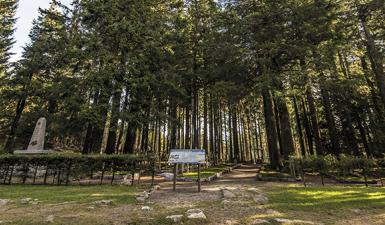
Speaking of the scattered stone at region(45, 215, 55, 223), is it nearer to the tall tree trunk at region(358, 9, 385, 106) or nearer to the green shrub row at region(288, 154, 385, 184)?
the green shrub row at region(288, 154, 385, 184)

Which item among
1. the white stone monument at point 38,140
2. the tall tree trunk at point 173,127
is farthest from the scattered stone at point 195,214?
the white stone monument at point 38,140

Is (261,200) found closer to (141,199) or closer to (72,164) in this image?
(141,199)

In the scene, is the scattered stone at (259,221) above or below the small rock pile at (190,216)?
below

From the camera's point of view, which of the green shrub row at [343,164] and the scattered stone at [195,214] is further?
the green shrub row at [343,164]

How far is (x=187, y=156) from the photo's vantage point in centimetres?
970

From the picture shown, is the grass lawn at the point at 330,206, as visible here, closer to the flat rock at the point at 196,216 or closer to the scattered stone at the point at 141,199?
the flat rock at the point at 196,216

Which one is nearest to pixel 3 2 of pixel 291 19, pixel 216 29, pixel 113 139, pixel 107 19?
pixel 107 19

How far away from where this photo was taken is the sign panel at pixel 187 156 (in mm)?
9445

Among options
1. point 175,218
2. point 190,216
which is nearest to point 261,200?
point 190,216

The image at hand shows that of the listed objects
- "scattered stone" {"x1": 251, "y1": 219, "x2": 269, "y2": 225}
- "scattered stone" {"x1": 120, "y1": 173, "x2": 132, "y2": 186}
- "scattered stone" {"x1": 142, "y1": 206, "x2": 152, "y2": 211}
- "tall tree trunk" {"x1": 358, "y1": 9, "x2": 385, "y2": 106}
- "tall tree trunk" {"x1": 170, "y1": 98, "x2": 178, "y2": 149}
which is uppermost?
"tall tree trunk" {"x1": 358, "y1": 9, "x2": 385, "y2": 106}

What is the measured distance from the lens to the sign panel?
945 centimetres

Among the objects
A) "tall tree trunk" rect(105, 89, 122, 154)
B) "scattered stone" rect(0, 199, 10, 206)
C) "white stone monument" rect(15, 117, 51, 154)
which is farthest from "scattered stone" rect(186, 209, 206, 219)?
"white stone monument" rect(15, 117, 51, 154)

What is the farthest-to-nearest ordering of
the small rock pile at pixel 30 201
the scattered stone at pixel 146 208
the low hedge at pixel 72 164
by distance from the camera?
1. the low hedge at pixel 72 164
2. the small rock pile at pixel 30 201
3. the scattered stone at pixel 146 208

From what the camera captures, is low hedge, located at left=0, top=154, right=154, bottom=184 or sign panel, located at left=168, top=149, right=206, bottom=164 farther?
low hedge, located at left=0, top=154, right=154, bottom=184
